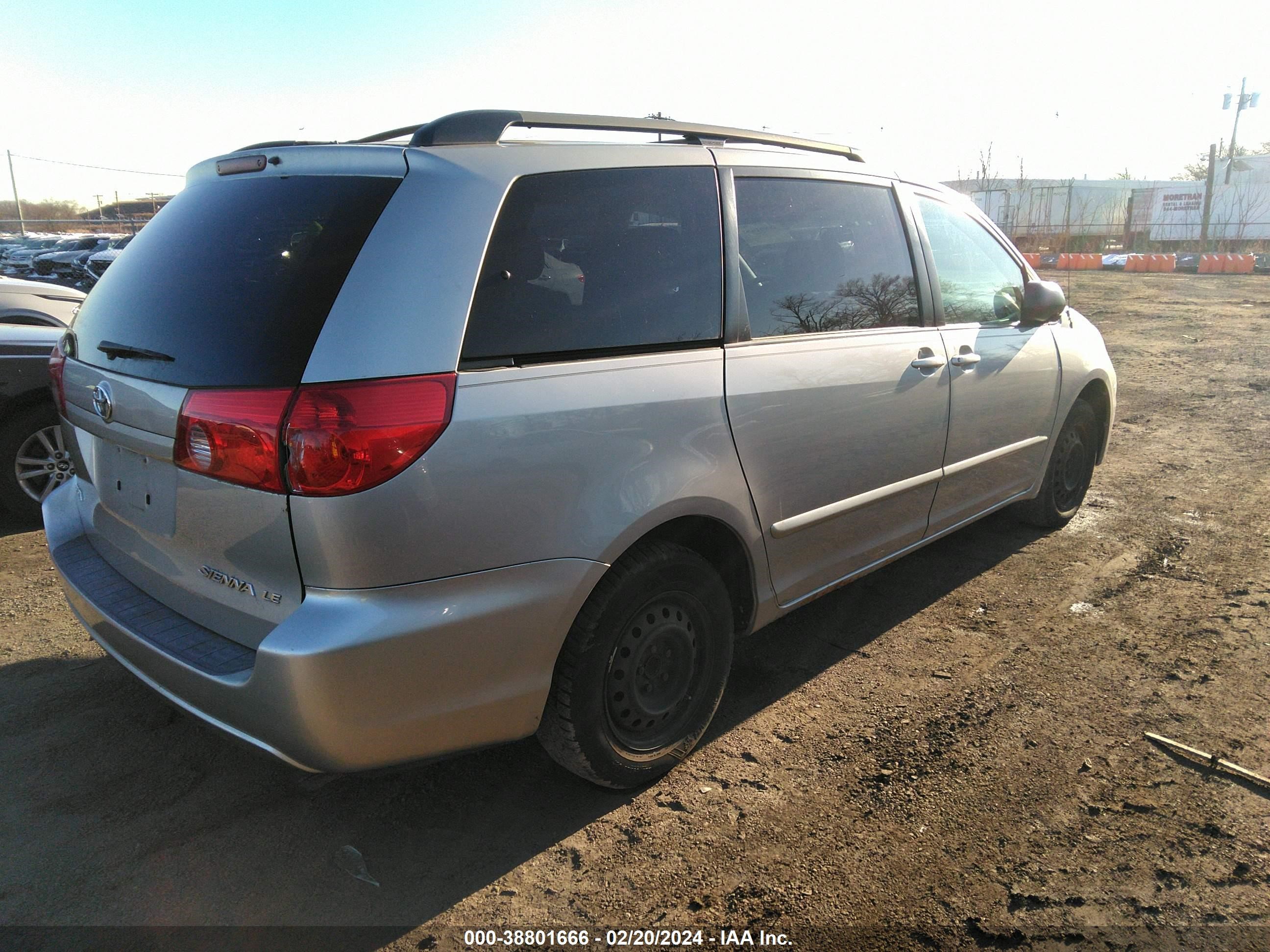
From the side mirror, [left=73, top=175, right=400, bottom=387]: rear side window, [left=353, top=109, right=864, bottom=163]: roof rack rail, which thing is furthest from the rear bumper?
the side mirror

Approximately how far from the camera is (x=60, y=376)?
9.34 feet

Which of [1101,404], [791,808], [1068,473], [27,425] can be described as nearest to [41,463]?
[27,425]

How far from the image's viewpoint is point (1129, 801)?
2.71m

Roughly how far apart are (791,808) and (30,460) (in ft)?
14.9

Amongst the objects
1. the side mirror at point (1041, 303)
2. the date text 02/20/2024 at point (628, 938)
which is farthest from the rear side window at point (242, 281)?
the side mirror at point (1041, 303)

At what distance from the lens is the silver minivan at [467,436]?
2020mm

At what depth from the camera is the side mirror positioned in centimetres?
426

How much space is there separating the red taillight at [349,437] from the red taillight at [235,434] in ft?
0.16

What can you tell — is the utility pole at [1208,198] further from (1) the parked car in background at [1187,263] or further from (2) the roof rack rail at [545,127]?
(2) the roof rack rail at [545,127]

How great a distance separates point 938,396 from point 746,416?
4.12ft

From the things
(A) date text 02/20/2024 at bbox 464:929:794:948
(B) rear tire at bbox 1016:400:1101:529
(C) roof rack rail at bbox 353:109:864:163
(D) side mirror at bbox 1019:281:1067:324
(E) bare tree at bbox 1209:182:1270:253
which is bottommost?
(A) date text 02/20/2024 at bbox 464:929:794:948

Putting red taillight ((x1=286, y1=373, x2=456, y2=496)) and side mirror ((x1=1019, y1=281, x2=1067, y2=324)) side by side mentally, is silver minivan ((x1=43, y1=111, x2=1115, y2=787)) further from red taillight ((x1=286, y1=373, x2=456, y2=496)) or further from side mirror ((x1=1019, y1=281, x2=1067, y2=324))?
side mirror ((x1=1019, y1=281, x2=1067, y2=324))

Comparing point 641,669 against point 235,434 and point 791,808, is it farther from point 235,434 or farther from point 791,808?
point 235,434

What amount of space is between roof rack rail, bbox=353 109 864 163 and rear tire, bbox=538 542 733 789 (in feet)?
4.05
